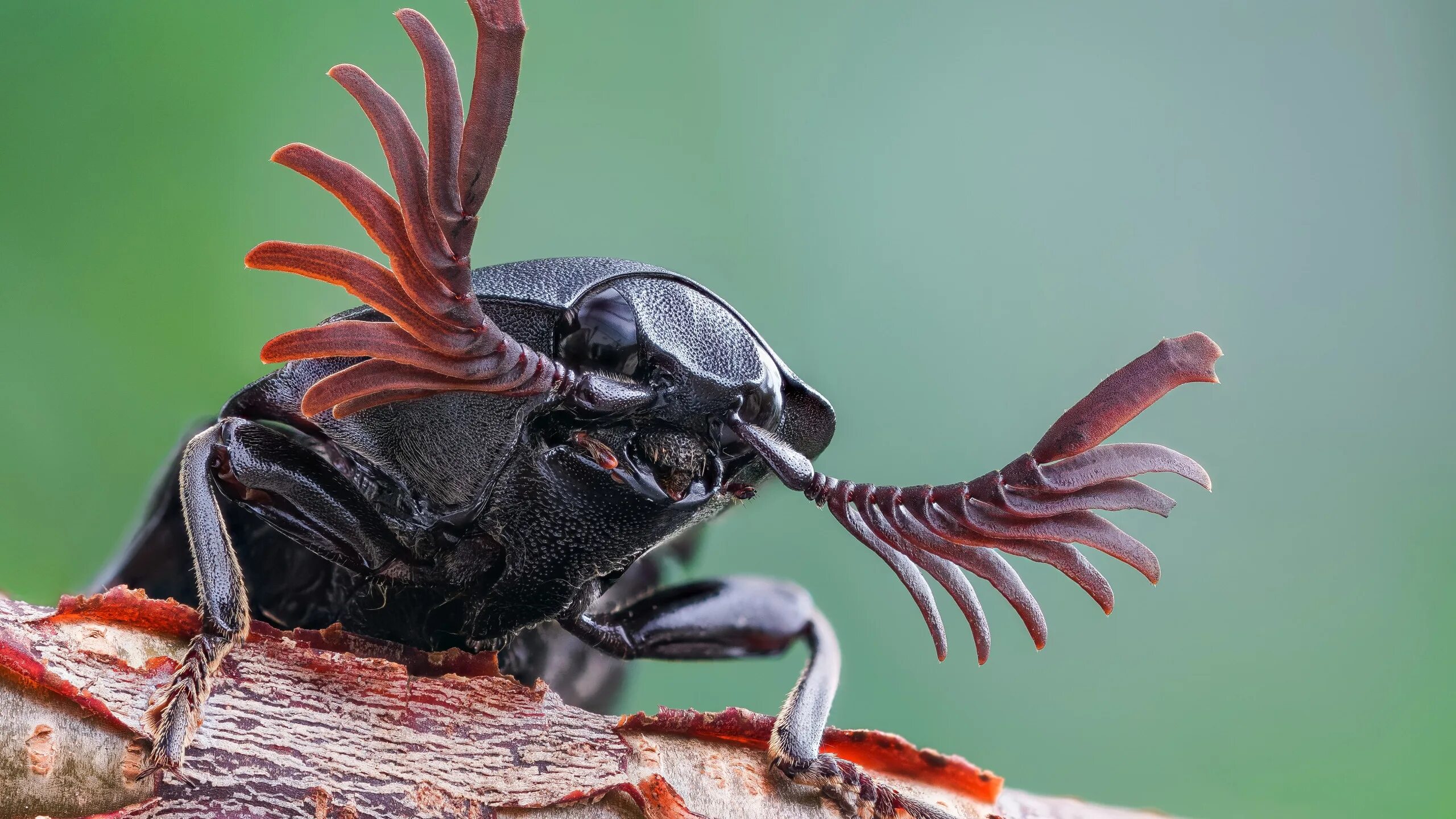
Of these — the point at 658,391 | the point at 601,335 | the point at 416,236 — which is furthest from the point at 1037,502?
the point at 416,236

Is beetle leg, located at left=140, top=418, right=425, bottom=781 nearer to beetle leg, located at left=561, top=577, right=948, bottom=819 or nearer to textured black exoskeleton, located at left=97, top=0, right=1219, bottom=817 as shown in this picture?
textured black exoskeleton, located at left=97, top=0, right=1219, bottom=817

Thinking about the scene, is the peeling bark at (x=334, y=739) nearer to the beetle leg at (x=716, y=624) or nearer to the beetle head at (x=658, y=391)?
the beetle head at (x=658, y=391)

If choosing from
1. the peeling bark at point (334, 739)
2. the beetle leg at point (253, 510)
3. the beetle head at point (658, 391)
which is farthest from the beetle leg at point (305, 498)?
the beetle head at point (658, 391)

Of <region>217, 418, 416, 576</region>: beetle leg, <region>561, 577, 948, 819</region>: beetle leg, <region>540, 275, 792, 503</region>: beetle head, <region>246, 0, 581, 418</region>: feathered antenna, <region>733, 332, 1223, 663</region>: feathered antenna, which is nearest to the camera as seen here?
<region>246, 0, 581, 418</region>: feathered antenna

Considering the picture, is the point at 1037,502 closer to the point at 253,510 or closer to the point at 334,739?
the point at 334,739

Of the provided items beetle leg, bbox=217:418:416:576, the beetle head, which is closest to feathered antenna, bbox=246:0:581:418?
the beetle head

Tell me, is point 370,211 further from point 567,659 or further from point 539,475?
point 567,659

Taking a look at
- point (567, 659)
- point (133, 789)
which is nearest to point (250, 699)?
point (133, 789)

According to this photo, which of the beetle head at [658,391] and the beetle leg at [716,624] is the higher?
the beetle head at [658,391]
